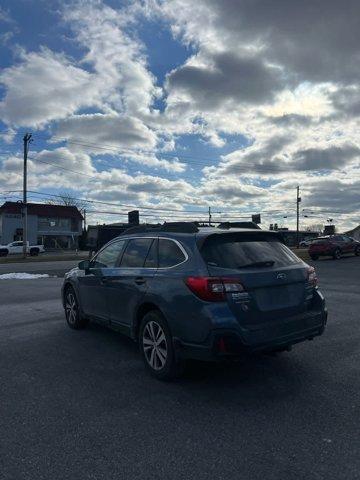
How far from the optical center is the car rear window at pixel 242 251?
4633 millimetres

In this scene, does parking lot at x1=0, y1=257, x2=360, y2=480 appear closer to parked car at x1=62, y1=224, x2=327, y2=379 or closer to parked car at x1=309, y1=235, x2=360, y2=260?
parked car at x1=62, y1=224, x2=327, y2=379

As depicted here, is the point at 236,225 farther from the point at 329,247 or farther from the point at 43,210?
the point at 43,210

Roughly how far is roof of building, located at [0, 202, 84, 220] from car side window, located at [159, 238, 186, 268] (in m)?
73.0

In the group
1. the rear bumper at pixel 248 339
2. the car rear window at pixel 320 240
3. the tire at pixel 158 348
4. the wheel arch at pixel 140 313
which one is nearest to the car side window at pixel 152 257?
the wheel arch at pixel 140 313

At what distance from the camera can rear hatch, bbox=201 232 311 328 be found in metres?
4.41

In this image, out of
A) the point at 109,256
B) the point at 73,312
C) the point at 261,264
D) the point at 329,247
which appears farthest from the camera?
the point at 329,247

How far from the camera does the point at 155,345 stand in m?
4.91

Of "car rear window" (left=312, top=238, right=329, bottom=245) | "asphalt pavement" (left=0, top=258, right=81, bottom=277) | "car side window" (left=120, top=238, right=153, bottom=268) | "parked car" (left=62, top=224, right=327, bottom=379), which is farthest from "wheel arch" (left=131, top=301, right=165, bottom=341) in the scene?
"car rear window" (left=312, top=238, right=329, bottom=245)

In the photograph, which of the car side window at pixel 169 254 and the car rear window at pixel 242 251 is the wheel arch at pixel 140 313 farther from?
the car rear window at pixel 242 251

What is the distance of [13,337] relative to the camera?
273 inches

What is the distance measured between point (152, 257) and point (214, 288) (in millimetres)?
1235

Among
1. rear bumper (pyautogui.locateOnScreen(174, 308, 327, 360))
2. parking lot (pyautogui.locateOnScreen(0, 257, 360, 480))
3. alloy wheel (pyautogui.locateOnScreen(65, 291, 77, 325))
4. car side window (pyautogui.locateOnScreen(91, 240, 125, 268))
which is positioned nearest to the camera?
parking lot (pyautogui.locateOnScreen(0, 257, 360, 480))

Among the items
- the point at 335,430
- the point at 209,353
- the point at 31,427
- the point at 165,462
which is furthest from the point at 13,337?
the point at 335,430

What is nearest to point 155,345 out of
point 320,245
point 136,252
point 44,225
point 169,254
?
point 169,254
